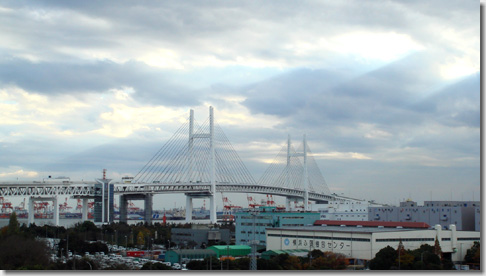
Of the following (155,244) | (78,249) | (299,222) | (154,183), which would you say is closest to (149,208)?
(154,183)

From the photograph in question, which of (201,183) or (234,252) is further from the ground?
(201,183)

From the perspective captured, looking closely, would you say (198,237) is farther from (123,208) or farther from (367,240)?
(367,240)

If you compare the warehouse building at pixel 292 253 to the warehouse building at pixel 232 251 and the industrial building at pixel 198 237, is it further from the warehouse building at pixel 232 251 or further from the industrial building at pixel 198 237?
the industrial building at pixel 198 237

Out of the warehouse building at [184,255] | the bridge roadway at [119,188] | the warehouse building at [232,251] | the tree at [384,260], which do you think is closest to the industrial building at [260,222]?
the warehouse building at [232,251]

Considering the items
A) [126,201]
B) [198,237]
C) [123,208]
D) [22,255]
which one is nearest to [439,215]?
[198,237]

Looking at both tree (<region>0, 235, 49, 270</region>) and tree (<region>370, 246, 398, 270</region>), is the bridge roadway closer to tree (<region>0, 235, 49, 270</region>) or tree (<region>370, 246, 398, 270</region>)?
tree (<region>0, 235, 49, 270</region>)

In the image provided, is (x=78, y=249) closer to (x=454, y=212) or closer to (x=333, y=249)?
(x=333, y=249)
